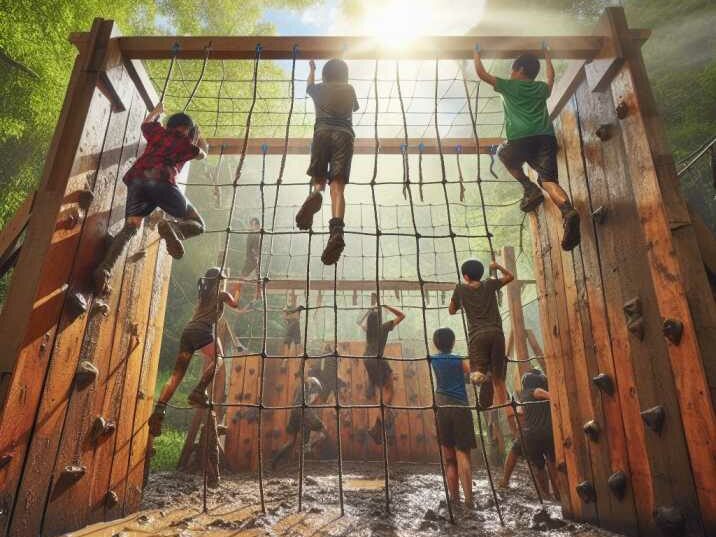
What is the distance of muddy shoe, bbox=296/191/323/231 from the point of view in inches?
111

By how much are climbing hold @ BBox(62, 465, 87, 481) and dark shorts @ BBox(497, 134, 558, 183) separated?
3.55 meters

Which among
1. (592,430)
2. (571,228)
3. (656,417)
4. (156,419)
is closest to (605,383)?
(592,430)

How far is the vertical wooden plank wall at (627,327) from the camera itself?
2041mm

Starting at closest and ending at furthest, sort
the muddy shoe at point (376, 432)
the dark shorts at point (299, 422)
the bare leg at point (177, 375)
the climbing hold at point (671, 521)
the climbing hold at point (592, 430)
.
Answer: the climbing hold at point (671, 521)
the climbing hold at point (592, 430)
the bare leg at point (177, 375)
the dark shorts at point (299, 422)
the muddy shoe at point (376, 432)

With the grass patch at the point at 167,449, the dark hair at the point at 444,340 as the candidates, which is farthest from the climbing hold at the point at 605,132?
the grass patch at the point at 167,449

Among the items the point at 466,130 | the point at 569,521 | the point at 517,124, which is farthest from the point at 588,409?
the point at 466,130

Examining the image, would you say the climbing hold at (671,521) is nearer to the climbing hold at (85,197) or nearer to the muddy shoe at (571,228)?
the muddy shoe at (571,228)

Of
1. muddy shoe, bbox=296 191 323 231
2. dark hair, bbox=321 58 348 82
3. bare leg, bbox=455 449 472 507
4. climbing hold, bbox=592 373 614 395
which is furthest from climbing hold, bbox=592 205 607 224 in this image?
bare leg, bbox=455 449 472 507

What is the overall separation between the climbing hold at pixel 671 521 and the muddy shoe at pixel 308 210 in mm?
2471

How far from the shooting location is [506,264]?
6.40 metres

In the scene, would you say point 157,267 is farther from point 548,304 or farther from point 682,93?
point 682,93

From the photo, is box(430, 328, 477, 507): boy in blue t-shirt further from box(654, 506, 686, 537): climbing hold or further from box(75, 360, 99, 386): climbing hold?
box(75, 360, 99, 386): climbing hold

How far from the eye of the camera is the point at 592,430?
2738 mm

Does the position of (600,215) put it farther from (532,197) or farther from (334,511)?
(334,511)
